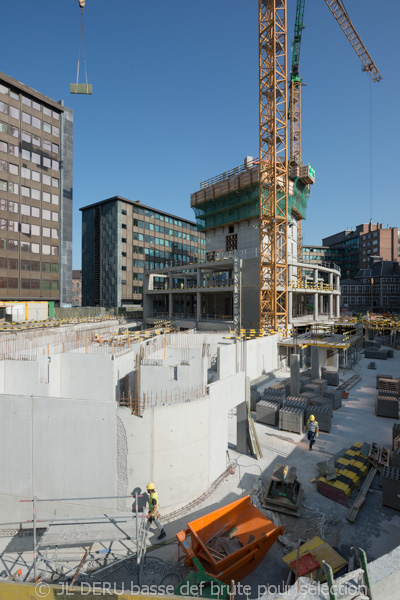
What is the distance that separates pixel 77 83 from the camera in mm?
37938

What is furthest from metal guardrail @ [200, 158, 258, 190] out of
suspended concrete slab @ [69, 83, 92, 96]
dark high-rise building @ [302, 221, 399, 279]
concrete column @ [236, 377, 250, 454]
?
dark high-rise building @ [302, 221, 399, 279]

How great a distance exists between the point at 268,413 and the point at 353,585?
956cm

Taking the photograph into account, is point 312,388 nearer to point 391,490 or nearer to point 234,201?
point 391,490

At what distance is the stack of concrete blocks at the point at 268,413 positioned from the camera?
13555 millimetres

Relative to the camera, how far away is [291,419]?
12.9 meters

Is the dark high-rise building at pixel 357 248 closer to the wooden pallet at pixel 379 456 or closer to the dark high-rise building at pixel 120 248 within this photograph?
the dark high-rise building at pixel 120 248

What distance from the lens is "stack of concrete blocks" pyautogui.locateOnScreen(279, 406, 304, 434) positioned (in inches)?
501

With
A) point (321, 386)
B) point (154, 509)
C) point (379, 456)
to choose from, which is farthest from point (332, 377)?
point (154, 509)

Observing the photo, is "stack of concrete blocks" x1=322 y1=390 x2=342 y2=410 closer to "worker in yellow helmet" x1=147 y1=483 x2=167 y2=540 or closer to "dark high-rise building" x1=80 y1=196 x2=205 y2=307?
"worker in yellow helmet" x1=147 y1=483 x2=167 y2=540

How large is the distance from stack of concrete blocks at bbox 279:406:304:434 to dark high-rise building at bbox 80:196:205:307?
52.0m

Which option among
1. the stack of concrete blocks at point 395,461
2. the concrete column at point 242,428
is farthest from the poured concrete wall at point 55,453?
the stack of concrete blocks at point 395,461

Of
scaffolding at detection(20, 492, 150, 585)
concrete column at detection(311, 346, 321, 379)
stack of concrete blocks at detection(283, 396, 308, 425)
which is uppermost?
concrete column at detection(311, 346, 321, 379)

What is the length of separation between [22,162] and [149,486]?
46263 millimetres

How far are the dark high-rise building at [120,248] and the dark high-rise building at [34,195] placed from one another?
1447cm
